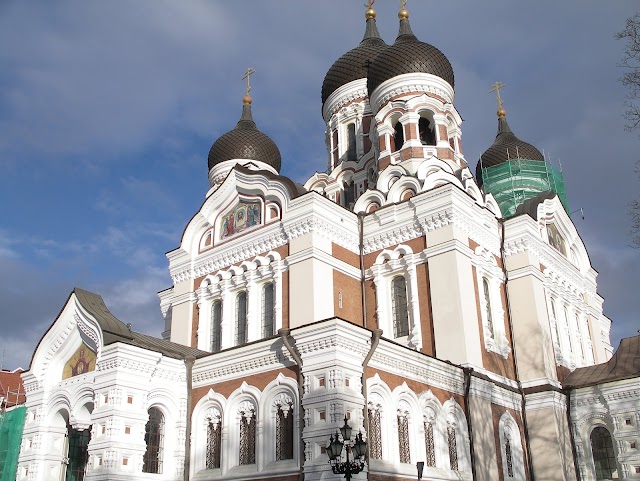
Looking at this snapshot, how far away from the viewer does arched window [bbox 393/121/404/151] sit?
2052 centimetres

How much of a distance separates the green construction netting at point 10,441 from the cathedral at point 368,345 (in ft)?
8.07

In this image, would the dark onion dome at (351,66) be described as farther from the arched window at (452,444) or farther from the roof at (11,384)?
the roof at (11,384)

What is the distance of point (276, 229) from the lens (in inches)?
670

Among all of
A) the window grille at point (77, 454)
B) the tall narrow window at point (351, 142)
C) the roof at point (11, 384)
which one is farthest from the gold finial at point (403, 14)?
the roof at point (11, 384)

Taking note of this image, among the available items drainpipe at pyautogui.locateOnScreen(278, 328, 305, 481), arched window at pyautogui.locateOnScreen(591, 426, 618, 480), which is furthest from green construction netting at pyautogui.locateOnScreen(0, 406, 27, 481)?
arched window at pyautogui.locateOnScreen(591, 426, 618, 480)

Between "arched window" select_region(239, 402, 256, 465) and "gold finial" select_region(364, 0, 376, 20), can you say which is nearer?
"arched window" select_region(239, 402, 256, 465)

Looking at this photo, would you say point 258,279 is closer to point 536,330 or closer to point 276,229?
point 276,229

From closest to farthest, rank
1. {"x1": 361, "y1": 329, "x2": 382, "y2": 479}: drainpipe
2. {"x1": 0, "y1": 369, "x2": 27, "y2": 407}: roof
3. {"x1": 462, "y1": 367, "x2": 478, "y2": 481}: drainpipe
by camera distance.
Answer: {"x1": 361, "y1": 329, "x2": 382, "y2": 479}: drainpipe → {"x1": 462, "y1": 367, "x2": 478, "y2": 481}: drainpipe → {"x1": 0, "y1": 369, "x2": 27, "y2": 407}: roof

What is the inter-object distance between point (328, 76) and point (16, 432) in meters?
15.0

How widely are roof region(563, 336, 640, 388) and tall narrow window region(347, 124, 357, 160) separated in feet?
31.5

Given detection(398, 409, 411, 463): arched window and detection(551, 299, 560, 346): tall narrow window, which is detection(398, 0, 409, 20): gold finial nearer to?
detection(551, 299, 560, 346): tall narrow window

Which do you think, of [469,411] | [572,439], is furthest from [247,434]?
[572,439]

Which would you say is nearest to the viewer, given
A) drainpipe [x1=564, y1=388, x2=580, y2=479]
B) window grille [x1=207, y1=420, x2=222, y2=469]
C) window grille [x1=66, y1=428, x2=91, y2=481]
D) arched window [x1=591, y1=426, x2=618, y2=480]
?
window grille [x1=207, y1=420, x2=222, y2=469]

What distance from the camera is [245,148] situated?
2358 centimetres
